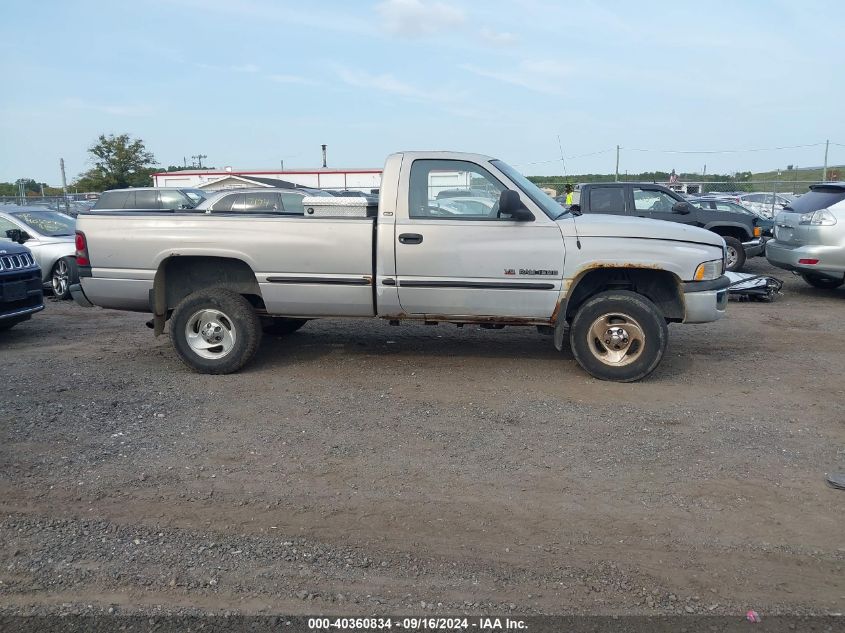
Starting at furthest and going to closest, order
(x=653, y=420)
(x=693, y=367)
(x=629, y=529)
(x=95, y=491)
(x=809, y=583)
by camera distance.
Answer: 1. (x=693, y=367)
2. (x=653, y=420)
3. (x=95, y=491)
4. (x=629, y=529)
5. (x=809, y=583)

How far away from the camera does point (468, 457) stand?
4.63 meters

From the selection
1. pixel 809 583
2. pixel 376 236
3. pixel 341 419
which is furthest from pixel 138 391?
pixel 809 583

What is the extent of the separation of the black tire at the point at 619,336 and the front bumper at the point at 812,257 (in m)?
5.90

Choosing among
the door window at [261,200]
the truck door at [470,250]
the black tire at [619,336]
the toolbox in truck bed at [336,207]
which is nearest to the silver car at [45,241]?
the door window at [261,200]

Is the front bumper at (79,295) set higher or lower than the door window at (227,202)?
lower

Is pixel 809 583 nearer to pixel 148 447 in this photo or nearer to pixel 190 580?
pixel 190 580

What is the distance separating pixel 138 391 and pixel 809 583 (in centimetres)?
507

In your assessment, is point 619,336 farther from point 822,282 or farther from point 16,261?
point 822,282

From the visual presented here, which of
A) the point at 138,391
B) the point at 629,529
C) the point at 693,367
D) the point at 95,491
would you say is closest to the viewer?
the point at 629,529

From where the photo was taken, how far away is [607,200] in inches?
484

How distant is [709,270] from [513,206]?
1.82m

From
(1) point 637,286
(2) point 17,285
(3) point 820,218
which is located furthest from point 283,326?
(3) point 820,218

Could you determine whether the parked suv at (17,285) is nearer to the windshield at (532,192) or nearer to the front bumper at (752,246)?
the windshield at (532,192)

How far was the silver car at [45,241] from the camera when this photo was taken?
1141cm
